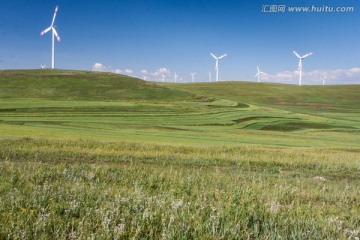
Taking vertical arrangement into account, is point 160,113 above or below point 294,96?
below

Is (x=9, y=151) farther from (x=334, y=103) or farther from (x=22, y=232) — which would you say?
(x=334, y=103)

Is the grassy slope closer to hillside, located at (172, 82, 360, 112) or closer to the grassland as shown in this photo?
hillside, located at (172, 82, 360, 112)

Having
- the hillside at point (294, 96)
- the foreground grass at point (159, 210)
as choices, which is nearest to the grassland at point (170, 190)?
the foreground grass at point (159, 210)

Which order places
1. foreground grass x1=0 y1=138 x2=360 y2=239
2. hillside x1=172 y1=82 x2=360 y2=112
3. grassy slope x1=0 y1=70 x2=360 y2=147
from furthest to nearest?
hillside x1=172 y1=82 x2=360 y2=112
grassy slope x1=0 y1=70 x2=360 y2=147
foreground grass x1=0 y1=138 x2=360 y2=239

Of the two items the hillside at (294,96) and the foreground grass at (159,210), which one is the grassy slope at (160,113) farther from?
the foreground grass at (159,210)

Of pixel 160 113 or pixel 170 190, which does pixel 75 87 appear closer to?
pixel 160 113

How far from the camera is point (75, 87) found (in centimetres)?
9325

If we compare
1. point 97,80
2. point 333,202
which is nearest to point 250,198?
point 333,202

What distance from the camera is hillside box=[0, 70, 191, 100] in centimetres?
8425

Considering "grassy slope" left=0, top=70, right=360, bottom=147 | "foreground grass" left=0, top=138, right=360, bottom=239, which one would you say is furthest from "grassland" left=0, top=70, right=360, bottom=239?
"grassy slope" left=0, top=70, right=360, bottom=147

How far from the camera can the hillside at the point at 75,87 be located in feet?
276

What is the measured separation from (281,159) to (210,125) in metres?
34.5

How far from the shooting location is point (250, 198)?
28.1ft

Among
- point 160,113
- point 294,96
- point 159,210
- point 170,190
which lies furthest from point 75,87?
point 159,210
